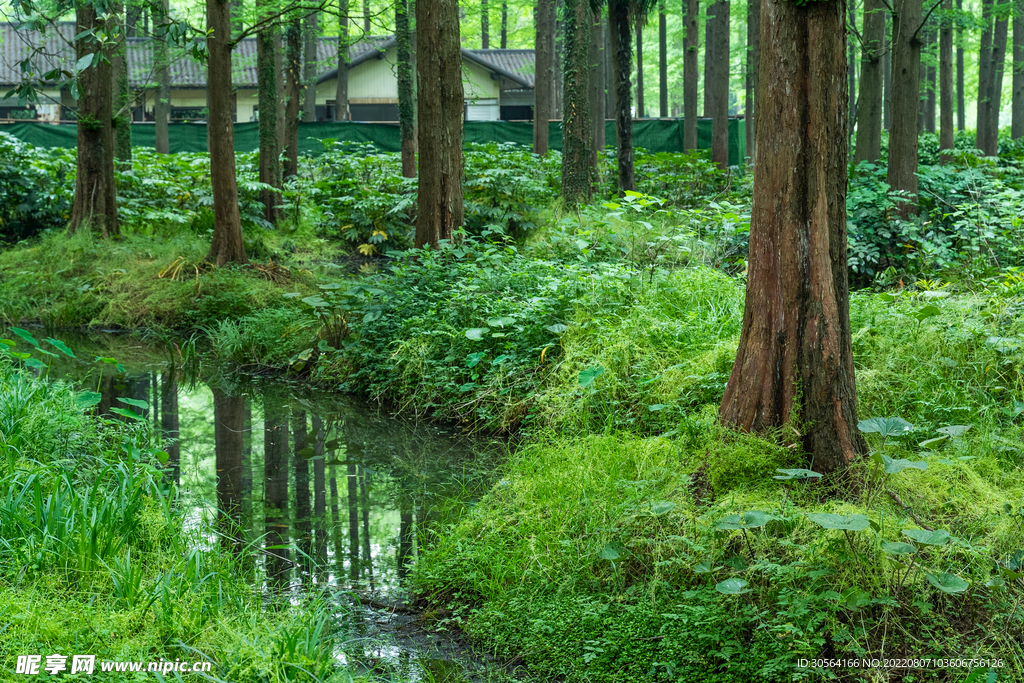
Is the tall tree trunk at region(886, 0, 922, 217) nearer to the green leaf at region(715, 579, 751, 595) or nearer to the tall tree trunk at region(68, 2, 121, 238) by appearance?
the green leaf at region(715, 579, 751, 595)

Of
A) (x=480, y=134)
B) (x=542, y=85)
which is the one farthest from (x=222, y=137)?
(x=480, y=134)

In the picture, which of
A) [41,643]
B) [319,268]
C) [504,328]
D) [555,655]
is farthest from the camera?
[319,268]

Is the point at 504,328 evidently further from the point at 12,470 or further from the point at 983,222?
the point at 983,222

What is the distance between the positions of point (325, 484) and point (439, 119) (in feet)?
14.9

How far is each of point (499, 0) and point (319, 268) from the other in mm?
17292

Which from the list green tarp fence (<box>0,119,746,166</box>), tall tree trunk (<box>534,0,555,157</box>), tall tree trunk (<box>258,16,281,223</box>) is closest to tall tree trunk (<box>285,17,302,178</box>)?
tall tree trunk (<box>258,16,281,223</box>)

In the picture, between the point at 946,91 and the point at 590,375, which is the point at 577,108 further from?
the point at 946,91

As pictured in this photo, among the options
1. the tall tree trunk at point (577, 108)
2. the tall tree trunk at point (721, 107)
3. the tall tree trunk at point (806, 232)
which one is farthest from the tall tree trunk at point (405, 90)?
the tall tree trunk at point (806, 232)

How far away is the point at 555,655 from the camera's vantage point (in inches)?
123

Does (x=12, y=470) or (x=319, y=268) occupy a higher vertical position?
(x=319, y=268)

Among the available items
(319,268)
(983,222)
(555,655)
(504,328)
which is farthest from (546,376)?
(319,268)

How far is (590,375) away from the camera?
5488 millimetres

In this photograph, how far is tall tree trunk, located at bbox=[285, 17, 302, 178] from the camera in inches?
574

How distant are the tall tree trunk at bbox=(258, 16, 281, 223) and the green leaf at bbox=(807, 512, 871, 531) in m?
12.2
